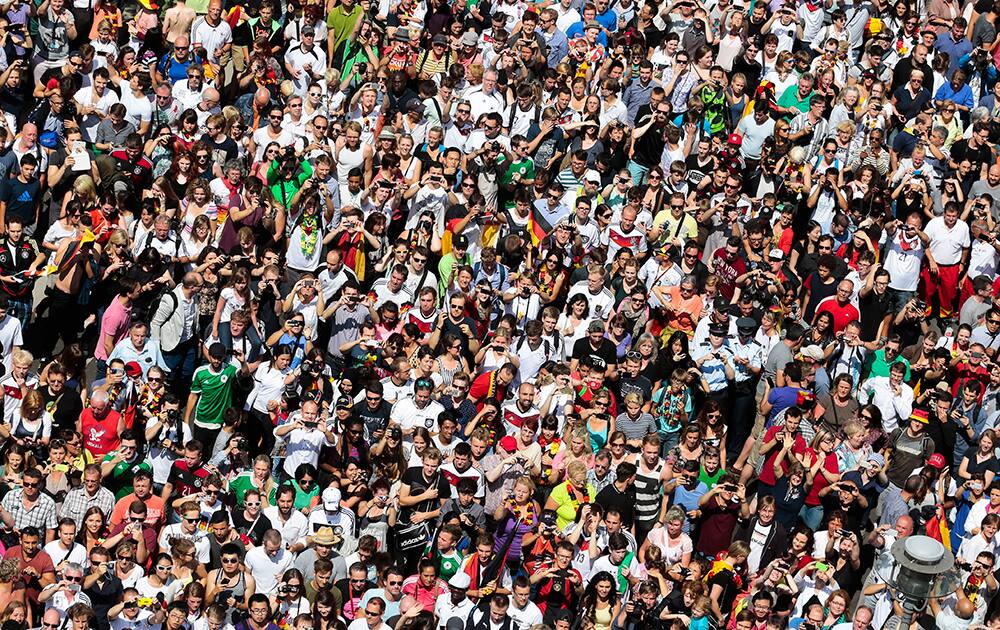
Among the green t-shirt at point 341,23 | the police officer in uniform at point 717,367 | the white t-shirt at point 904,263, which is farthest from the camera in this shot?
the green t-shirt at point 341,23

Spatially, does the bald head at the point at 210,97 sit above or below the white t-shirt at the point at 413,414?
above

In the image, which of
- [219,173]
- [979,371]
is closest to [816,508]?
[979,371]

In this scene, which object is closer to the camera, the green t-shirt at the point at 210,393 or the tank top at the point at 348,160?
the green t-shirt at the point at 210,393

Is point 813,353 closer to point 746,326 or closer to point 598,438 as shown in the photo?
point 746,326

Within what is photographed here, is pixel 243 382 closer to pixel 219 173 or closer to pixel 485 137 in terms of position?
pixel 219 173

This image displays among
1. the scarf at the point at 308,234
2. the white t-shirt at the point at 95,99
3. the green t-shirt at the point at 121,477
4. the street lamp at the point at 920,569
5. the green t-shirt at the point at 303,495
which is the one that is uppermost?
the street lamp at the point at 920,569

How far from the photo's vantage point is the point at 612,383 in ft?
66.9

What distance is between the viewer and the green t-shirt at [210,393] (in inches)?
774

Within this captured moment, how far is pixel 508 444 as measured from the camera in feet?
63.3

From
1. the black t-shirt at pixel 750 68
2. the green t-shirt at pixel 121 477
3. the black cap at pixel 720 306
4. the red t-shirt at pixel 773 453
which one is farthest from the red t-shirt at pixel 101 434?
the black t-shirt at pixel 750 68

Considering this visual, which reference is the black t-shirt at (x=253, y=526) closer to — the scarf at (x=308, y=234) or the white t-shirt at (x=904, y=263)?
the scarf at (x=308, y=234)

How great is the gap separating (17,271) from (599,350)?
5.60 meters

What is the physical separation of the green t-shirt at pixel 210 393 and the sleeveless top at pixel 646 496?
385cm

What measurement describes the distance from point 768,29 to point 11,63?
838 cm
